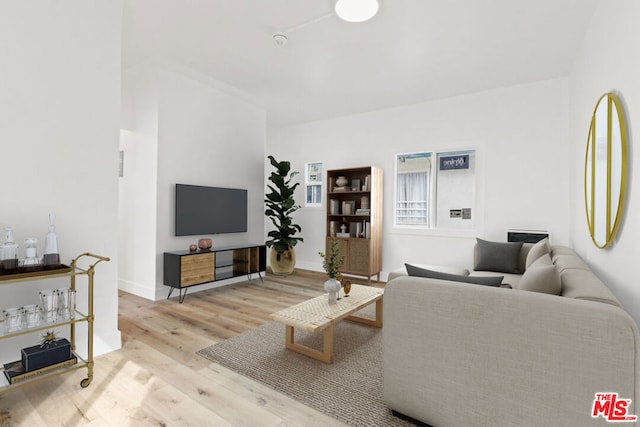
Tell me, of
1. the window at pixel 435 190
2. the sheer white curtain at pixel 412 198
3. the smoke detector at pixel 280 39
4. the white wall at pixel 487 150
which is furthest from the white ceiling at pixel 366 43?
the sheer white curtain at pixel 412 198

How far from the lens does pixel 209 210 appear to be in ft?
14.5

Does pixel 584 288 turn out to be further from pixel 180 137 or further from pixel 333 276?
pixel 180 137

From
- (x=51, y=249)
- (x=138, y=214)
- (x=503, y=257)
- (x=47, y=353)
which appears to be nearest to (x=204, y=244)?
(x=138, y=214)

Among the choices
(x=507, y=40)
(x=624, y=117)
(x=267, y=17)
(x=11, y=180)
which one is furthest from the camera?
(x=507, y=40)

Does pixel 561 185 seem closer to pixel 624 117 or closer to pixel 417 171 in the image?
pixel 417 171

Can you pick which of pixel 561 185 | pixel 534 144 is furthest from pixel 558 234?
pixel 534 144

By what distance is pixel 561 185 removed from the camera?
392cm

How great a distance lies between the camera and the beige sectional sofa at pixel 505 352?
1.18 meters

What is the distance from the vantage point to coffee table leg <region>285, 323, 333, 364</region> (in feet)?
7.70

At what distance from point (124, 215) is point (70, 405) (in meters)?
2.99

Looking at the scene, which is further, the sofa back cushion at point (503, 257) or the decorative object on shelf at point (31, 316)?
the sofa back cushion at point (503, 257)

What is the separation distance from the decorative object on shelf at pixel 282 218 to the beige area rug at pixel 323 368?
2.41 m

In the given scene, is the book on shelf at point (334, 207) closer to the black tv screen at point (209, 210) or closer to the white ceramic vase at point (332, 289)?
the black tv screen at point (209, 210)

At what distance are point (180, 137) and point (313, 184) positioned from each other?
2724 millimetres
